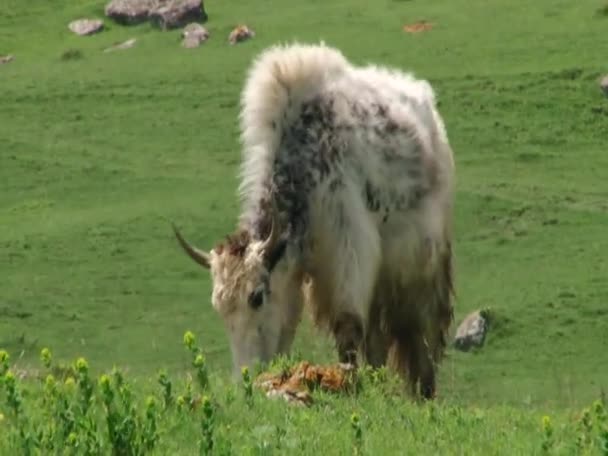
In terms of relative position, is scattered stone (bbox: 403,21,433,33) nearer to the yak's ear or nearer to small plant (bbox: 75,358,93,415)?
the yak's ear

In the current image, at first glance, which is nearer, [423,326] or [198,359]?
[198,359]

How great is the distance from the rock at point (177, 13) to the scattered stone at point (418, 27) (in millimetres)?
5600

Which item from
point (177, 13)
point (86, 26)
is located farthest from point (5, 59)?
point (177, 13)

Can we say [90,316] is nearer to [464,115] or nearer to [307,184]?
[464,115]

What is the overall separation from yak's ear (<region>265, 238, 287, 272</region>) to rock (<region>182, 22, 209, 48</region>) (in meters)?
29.0

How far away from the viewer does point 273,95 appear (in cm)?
1383

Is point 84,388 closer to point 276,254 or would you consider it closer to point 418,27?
point 276,254

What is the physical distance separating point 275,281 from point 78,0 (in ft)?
118

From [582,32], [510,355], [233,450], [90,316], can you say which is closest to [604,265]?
[510,355]

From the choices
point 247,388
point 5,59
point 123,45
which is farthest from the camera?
point 5,59

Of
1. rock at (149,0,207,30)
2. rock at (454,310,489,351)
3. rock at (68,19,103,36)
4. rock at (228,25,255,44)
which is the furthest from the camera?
rock at (68,19,103,36)

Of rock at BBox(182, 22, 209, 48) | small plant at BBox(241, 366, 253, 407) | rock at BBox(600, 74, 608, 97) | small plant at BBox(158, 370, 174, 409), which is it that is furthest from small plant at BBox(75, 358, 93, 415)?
rock at BBox(182, 22, 209, 48)

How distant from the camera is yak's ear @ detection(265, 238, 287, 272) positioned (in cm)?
1289

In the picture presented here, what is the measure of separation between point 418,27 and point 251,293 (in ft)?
91.8
